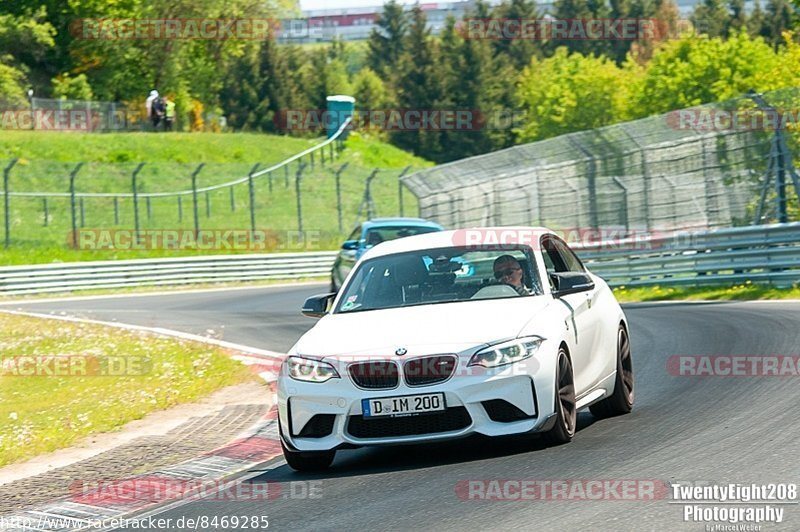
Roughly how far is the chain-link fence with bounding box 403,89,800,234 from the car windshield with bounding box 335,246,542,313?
524 inches

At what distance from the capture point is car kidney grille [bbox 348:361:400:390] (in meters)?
8.38

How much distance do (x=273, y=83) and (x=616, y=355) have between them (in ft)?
308

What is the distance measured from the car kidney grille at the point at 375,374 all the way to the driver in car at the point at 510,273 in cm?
143

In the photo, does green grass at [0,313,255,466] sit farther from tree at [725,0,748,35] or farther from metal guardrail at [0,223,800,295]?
tree at [725,0,748,35]

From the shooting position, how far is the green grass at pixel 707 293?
2120 cm

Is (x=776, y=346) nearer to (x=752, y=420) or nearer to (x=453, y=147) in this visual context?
(x=752, y=420)

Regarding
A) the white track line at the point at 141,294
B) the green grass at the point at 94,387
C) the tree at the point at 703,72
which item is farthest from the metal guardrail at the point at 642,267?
the tree at the point at 703,72

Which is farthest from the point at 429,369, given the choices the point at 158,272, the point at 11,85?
the point at 11,85

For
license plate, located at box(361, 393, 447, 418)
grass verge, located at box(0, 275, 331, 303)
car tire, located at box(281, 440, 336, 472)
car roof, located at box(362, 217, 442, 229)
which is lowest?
grass verge, located at box(0, 275, 331, 303)

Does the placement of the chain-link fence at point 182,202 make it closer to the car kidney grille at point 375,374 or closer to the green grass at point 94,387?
the green grass at point 94,387

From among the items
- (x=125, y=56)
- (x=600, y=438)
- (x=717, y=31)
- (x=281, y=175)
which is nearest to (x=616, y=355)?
(x=600, y=438)

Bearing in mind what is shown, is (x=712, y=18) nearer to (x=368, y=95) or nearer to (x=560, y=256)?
(x=368, y=95)

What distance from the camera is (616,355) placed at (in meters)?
10.3

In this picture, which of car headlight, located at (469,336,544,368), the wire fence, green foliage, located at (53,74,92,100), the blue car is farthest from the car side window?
green foliage, located at (53,74,92,100)
